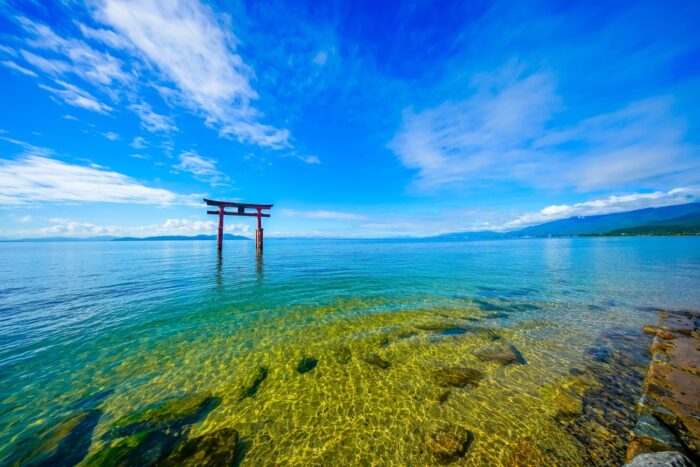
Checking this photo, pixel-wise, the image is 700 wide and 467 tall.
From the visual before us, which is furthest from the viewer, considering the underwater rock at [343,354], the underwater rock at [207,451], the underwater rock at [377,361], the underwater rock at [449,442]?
the underwater rock at [343,354]

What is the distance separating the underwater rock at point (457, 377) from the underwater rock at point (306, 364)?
3895 mm

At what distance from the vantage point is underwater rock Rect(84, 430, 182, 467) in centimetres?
461

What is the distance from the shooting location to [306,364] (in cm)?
809

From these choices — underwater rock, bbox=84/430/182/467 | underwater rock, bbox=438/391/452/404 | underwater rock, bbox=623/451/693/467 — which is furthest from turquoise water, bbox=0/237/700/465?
underwater rock, bbox=623/451/693/467

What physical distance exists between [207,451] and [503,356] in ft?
29.5

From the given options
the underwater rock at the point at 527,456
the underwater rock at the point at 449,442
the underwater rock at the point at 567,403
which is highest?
the underwater rock at the point at 567,403

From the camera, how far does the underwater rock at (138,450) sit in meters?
4.61

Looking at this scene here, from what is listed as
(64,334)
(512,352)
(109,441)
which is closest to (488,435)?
(512,352)

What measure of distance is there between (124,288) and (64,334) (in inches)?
388

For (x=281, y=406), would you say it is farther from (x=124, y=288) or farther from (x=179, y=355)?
(x=124, y=288)

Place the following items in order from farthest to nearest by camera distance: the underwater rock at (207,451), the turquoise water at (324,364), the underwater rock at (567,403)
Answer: the underwater rock at (567,403) → the turquoise water at (324,364) → the underwater rock at (207,451)

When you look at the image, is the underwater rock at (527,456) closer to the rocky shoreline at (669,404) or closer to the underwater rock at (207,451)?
the rocky shoreline at (669,404)

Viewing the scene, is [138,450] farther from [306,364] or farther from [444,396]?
[444,396]

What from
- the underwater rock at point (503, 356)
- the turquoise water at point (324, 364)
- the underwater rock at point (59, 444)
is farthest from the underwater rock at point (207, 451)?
the underwater rock at point (503, 356)
